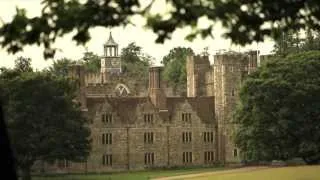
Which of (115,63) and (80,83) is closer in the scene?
(80,83)

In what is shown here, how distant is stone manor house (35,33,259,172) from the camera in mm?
66062

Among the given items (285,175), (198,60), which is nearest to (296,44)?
(198,60)

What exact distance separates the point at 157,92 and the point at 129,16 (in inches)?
2402

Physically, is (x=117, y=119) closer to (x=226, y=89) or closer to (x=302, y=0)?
(x=226, y=89)

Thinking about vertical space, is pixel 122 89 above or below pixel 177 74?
below

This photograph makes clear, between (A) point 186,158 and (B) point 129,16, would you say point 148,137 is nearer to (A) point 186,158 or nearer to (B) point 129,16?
(A) point 186,158

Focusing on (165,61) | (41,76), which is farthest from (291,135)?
(165,61)

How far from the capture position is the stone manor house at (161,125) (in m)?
66.1

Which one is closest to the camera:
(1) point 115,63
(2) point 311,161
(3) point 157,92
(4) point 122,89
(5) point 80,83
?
(2) point 311,161

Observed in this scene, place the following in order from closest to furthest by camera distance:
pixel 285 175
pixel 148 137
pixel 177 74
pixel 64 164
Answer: pixel 285 175 < pixel 64 164 < pixel 148 137 < pixel 177 74

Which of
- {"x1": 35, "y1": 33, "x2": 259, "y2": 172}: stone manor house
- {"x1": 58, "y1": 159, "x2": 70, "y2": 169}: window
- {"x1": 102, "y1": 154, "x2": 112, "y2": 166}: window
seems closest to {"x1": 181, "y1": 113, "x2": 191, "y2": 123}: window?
{"x1": 35, "y1": 33, "x2": 259, "y2": 172}: stone manor house

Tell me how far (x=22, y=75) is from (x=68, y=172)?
12139 millimetres

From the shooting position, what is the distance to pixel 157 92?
6794 centimetres

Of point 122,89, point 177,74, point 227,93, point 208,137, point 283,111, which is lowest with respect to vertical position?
point 208,137
